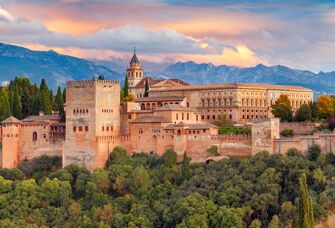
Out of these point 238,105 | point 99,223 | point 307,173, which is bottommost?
point 99,223

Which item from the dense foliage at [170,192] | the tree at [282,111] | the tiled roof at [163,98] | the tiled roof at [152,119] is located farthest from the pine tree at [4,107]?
the tree at [282,111]

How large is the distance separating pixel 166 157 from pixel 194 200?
236 inches

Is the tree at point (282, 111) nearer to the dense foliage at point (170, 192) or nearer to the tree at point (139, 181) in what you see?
the dense foliage at point (170, 192)

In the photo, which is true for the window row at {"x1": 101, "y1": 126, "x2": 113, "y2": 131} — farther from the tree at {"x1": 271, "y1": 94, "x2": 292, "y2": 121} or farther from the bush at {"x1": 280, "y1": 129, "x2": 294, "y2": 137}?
the tree at {"x1": 271, "y1": 94, "x2": 292, "y2": 121}

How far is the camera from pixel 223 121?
48438 mm

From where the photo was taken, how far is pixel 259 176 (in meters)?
37.8

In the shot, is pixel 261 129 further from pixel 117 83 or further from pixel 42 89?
pixel 42 89

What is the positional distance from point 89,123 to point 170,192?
290 inches

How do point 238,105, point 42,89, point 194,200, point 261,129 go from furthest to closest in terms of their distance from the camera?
point 42,89 < point 238,105 < point 261,129 < point 194,200

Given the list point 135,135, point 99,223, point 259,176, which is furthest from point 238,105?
point 99,223

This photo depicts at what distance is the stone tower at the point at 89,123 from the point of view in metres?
43.9

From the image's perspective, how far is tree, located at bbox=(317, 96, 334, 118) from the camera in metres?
48.6

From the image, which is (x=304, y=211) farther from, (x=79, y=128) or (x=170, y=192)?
(x=79, y=128)

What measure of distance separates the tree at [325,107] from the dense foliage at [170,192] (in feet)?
32.9
